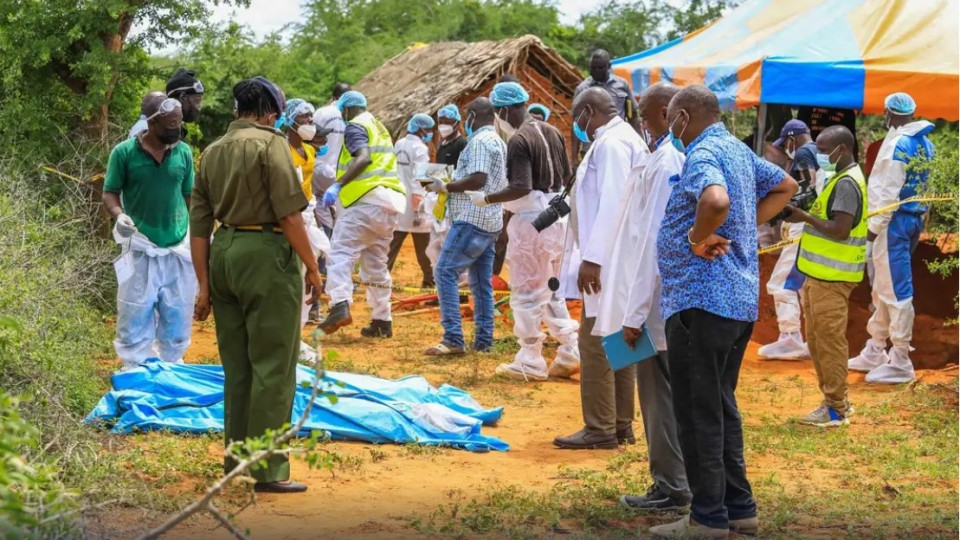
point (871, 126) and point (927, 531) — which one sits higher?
point (871, 126)

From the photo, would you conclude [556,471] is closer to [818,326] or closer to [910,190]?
[818,326]

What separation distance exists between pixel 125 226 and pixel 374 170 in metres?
3.20

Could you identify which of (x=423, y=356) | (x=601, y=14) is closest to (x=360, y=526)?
(x=423, y=356)

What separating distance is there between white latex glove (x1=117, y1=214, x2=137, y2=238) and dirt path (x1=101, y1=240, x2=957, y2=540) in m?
1.75

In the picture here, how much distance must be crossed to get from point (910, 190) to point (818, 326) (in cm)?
259

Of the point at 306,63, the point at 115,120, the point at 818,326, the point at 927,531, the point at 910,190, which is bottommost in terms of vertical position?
the point at 927,531

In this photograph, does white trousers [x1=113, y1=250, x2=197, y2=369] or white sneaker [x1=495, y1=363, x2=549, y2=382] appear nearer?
white trousers [x1=113, y1=250, x2=197, y2=369]

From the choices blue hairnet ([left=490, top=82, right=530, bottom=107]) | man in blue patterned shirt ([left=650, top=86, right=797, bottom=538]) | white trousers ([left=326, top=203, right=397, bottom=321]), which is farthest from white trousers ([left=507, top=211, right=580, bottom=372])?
man in blue patterned shirt ([left=650, top=86, right=797, bottom=538])

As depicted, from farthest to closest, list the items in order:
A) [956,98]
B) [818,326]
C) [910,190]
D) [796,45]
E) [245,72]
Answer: [245,72]
[796,45]
[956,98]
[910,190]
[818,326]

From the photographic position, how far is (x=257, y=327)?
596 centimetres

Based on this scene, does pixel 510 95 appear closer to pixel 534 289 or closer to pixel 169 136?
pixel 534 289

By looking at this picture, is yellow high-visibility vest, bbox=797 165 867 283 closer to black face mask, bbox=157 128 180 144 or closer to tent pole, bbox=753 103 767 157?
black face mask, bbox=157 128 180 144

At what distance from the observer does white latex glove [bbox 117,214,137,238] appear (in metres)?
7.80

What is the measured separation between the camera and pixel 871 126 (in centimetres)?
2144
